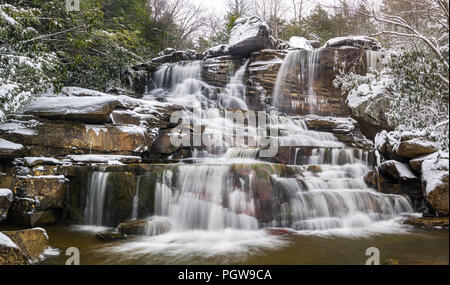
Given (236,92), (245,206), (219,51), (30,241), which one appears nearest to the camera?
(30,241)

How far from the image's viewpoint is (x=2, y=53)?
219 inches

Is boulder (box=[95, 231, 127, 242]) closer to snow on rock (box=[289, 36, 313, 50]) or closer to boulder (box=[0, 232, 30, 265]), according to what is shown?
boulder (box=[0, 232, 30, 265])

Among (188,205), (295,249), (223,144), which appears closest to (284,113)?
(223,144)

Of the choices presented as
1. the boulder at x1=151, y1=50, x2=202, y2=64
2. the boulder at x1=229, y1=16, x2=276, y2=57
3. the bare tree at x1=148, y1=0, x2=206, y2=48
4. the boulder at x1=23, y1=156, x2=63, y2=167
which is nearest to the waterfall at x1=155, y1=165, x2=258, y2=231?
the boulder at x1=23, y1=156, x2=63, y2=167

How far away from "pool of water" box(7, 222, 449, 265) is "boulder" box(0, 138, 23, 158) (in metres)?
2.10

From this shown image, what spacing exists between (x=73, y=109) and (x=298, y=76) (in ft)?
33.6

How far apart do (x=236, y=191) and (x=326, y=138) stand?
5.86m

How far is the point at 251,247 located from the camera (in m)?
4.14

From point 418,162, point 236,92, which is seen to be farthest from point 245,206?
point 236,92

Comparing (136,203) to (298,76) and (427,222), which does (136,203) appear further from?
(298,76)

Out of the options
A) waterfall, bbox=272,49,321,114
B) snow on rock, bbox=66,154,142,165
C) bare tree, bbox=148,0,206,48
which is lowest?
snow on rock, bbox=66,154,142,165

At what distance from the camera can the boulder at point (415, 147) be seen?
5.95 meters

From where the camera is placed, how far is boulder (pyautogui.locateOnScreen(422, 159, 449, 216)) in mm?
4895

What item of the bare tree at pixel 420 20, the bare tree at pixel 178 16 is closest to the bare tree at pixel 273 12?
the bare tree at pixel 178 16
